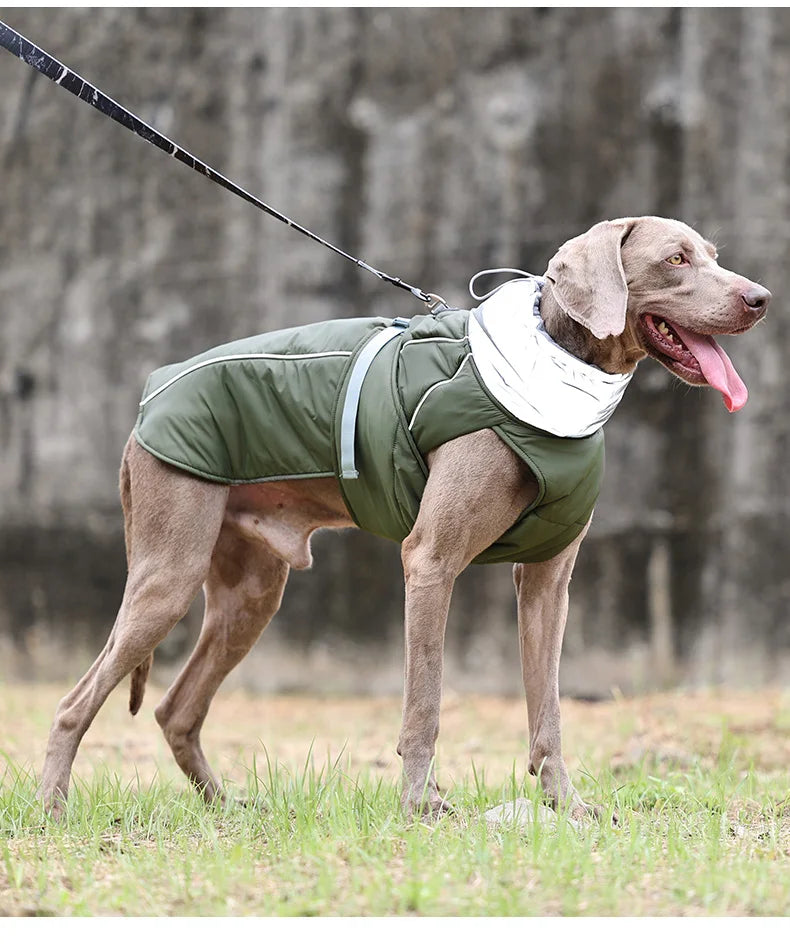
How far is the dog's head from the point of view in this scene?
159 inches

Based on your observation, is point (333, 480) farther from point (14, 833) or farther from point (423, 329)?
point (14, 833)

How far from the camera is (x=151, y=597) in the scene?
4.52 m

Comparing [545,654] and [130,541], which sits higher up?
[130,541]

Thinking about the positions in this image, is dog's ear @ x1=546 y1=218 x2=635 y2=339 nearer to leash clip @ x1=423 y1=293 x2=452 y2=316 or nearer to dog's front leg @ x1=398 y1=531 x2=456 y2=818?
leash clip @ x1=423 y1=293 x2=452 y2=316

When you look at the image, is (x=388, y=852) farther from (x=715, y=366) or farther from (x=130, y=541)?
(x=715, y=366)

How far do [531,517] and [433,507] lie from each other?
342mm

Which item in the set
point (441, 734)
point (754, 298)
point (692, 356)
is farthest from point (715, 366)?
point (441, 734)

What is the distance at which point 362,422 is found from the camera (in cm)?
432

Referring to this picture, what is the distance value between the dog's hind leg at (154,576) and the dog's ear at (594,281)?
1.47 metres

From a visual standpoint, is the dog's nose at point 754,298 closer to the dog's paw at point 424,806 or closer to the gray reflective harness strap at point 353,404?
the gray reflective harness strap at point 353,404

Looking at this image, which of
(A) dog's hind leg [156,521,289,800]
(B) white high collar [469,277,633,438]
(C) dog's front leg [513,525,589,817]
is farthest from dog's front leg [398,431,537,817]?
(A) dog's hind leg [156,521,289,800]

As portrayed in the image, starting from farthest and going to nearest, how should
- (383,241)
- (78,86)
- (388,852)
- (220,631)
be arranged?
1. (383,241)
2. (220,631)
3. (78,86)
4. (388,852)

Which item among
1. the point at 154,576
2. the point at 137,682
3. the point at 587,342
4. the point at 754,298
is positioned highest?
the point at 754,298

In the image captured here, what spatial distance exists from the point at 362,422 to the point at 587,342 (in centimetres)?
84
